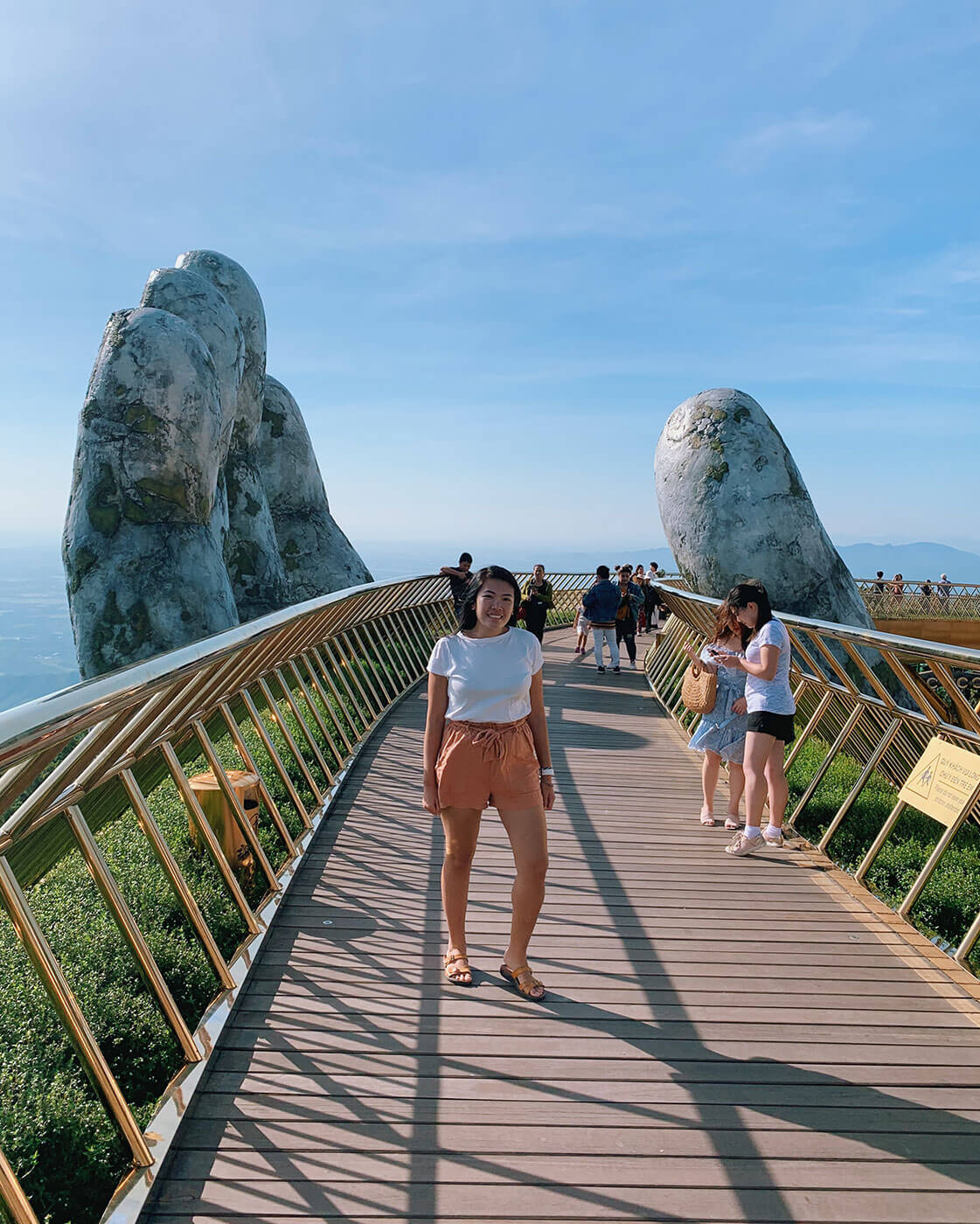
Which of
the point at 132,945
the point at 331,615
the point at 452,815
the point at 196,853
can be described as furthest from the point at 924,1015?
the point at 331,615

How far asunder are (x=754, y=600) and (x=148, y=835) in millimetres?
3232

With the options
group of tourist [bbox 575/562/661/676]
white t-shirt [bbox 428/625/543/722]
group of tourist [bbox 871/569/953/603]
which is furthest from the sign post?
group of tourist [bbox 871/569/953/603]

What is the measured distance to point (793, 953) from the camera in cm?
384

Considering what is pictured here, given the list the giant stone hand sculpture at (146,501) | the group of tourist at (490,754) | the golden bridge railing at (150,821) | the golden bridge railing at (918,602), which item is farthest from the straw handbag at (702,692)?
the golden bridge railing at (918,602)

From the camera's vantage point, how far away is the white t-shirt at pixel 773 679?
476 centimetres

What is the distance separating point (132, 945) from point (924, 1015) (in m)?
2.71

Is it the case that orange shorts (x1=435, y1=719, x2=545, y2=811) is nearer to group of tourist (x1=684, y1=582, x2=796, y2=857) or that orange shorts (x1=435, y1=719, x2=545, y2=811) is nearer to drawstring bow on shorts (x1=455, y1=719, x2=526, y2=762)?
drawstring bow on shorts (x1=455, y1=719, x2=526, y2=762)

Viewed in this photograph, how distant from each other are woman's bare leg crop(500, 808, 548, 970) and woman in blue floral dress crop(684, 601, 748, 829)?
226 cm

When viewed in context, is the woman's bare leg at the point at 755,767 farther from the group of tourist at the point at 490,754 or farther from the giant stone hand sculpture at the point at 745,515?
the giant stone hand sculpture at the point at 745,515

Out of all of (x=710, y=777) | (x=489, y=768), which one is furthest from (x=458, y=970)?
(x=710, y=777)

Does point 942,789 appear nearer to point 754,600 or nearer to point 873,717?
point 754,600

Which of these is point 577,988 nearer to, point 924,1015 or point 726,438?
point 924,1015

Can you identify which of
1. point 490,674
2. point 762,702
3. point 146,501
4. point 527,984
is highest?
point 146,501

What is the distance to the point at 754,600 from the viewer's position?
4891 mm
